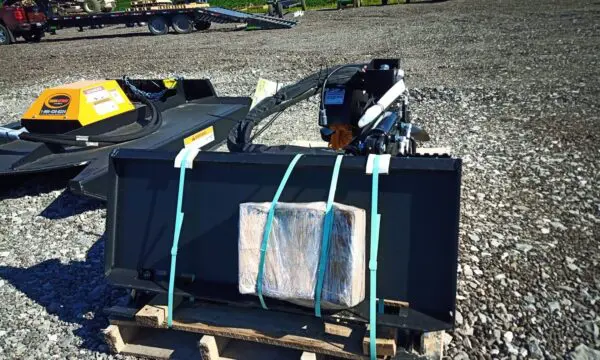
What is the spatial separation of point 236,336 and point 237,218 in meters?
0.61

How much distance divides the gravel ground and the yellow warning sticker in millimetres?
918

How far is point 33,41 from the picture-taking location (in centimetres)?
2106

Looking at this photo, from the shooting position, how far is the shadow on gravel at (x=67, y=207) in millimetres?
4898

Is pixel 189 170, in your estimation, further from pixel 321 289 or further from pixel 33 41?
pixel 33 41

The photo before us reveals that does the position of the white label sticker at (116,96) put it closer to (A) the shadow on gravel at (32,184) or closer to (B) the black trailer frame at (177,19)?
(A) the shadow on gravel at (32,184)

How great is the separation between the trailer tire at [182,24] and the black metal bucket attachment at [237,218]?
17.4 m

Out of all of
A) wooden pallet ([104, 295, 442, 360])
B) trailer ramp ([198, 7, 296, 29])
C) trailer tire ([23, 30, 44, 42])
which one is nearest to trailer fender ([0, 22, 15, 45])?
trailer tire ([23, 30, 44, 42])

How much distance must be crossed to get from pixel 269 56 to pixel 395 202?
1040cm

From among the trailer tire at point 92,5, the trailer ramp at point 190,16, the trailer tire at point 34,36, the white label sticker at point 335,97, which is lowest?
the white label sticker at point 335,97

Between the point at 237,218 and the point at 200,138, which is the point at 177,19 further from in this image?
the point at 237,218

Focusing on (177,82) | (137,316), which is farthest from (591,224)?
(177,82)

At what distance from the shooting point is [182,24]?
63.4 feet

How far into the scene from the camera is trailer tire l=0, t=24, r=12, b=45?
64.8ft

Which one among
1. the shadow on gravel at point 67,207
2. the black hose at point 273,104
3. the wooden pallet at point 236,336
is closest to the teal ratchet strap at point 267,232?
the wooden pallet at point 236,336
